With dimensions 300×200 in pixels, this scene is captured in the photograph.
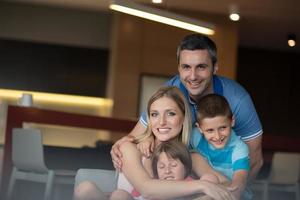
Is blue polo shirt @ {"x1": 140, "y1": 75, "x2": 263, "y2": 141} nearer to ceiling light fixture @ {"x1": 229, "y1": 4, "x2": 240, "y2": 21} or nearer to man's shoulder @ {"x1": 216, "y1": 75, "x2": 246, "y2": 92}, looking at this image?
man's shoulder @ {"x1": 216, "y1": 75, "x2": 246, "y2": 92}

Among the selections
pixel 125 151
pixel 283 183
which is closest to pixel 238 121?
pixel 125 151

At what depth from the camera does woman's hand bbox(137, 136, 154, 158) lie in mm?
1403

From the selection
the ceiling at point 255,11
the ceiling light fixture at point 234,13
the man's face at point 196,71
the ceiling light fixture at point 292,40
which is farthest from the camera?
the ceiling light fixture at point 292,40

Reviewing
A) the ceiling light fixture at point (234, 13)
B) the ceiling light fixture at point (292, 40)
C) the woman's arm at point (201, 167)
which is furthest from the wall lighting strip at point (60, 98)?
the woman's arm at point (201, 167)

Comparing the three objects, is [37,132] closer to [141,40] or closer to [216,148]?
[216,148]

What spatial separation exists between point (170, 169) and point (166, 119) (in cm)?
13

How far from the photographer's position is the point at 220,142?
1.46 meters

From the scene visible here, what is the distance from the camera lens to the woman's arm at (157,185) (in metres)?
1.31

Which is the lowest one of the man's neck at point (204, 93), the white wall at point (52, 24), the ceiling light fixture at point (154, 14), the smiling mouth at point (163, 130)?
the smiling mouth at point (163, 130)

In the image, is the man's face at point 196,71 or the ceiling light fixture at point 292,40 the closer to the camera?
the man's face at point 196,71

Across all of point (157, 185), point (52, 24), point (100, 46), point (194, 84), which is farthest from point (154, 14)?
point (157, 185)

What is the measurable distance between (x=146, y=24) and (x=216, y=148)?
5218 mm

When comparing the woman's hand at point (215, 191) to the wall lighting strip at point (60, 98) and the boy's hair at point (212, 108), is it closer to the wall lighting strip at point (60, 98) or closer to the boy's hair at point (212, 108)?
the boy's hair at point (212, 108)

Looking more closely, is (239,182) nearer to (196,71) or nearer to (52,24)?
(196,71)
